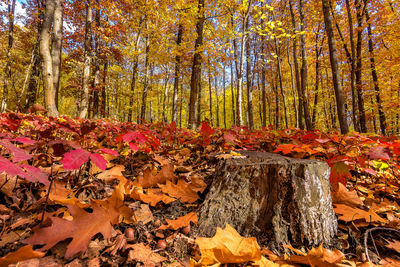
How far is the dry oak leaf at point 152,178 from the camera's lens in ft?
5.25

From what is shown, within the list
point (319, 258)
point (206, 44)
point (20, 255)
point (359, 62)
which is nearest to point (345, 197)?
point (319, 258)

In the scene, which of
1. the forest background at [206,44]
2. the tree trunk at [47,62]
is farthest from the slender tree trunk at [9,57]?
the tree trunk at [47,62]

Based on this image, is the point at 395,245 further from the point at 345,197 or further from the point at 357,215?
the point at 345,197

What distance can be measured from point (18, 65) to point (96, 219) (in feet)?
68.4

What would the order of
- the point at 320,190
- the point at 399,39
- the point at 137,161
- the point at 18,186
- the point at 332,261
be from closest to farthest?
1. the point at 332,261
2. the point at 320,190
3. the point at 18,186
4. the point at 137,161
5. the point at 399,39

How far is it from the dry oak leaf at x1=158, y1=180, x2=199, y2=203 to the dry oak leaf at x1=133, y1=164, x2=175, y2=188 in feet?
0.36

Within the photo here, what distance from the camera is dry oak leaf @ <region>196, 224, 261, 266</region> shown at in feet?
2.51

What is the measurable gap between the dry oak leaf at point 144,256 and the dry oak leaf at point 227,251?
0.22 meters

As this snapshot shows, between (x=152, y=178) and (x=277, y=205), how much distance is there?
1.04 metres

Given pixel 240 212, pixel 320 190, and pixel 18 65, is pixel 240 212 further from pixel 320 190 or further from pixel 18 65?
pixel 18 65

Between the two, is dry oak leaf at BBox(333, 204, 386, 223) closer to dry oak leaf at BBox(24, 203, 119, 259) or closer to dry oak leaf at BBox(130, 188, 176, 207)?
dry oak leaf at BBox(130, 188, 176, 207)

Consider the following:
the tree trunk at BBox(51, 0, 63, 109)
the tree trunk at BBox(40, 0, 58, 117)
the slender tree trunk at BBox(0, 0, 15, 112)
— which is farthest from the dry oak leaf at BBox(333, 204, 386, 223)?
the slender tree trunk at BBox(0, 0, 15, 112)

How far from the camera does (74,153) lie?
2.89ft

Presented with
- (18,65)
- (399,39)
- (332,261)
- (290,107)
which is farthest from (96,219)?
(290,107)
